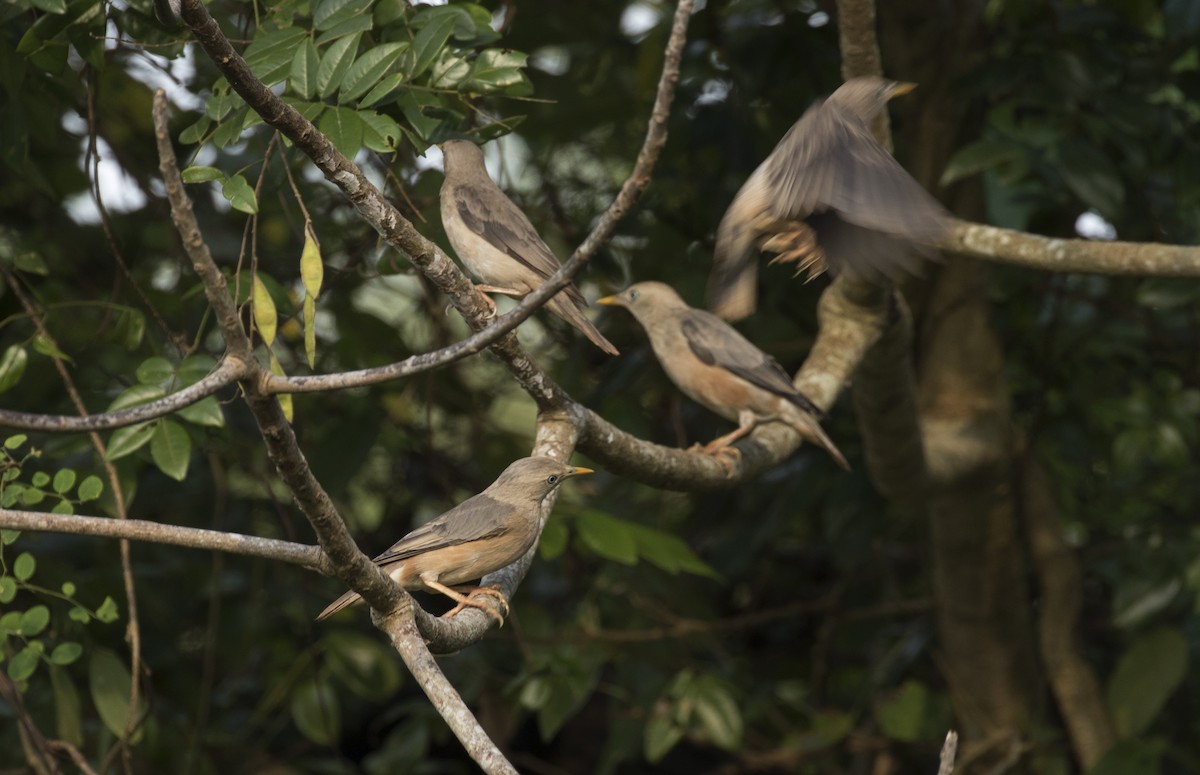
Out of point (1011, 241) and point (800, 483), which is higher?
point (1011, 241)

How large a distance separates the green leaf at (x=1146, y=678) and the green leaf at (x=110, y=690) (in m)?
4.33

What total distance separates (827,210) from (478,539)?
1.25m

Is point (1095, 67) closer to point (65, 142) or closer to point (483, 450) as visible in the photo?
point (483, 450)

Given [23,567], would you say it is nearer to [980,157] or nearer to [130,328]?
[130,328]

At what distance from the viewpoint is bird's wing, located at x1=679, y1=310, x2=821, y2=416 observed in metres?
5.06

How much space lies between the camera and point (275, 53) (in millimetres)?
3176

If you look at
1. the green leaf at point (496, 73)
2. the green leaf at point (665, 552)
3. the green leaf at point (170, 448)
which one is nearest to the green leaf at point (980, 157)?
the green leaf at point (665, 552)

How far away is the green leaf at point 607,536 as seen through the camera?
4.29 metres

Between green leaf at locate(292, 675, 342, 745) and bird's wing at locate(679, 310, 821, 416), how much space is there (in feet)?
7.34

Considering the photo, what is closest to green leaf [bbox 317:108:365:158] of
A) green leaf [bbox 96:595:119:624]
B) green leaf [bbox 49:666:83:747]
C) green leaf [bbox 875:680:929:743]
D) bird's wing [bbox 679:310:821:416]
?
green leaf [bbox 96:595:119:624]

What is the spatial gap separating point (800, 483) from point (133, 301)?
3005 mm

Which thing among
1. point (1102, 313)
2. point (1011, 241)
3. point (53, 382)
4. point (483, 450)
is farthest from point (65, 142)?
point (1102, 313)

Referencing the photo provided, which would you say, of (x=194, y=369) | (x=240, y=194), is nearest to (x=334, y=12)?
(x=240, y=194)

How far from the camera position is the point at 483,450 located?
6.61m
